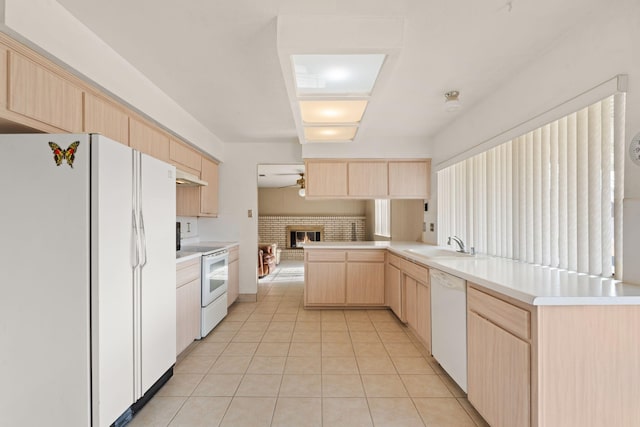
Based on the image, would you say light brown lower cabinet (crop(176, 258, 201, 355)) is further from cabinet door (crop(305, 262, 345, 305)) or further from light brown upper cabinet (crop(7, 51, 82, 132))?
cabinet door (crop(305, 262, 345, 305))

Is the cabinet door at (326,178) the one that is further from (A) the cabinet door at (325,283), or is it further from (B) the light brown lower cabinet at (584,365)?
(B) the light brown lower cabinet at (584,365)

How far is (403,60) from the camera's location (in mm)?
2143

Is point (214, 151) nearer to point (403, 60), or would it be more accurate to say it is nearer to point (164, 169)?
point (164, 169)

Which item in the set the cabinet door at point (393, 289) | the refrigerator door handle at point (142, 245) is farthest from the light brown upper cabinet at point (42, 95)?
the cabinet door at point (393, 289)

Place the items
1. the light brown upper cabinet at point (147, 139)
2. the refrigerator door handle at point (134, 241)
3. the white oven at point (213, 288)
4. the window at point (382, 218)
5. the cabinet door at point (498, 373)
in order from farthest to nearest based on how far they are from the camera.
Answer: the window at point (382, 218)
the white oven at point (213, 288)
the light brown upper cabinet at point (147, 139)
the refrigerator door handle at point (134, 241)
the cabinet door at point (498, 373)

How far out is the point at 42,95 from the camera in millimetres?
1608

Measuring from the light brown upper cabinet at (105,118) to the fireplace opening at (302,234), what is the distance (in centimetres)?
743

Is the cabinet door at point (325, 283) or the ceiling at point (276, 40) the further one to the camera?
the cabinet door at point (325, 283)

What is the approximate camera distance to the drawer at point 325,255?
158 inches

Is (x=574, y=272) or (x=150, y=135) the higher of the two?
(x=150, y=135)

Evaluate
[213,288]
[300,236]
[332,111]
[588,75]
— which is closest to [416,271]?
[332,111]

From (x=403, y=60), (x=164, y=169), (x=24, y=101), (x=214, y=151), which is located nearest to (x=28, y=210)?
(x=24, y=101)

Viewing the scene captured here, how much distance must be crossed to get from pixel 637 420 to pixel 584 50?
1840 mm

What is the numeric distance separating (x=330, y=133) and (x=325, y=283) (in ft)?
6.28
